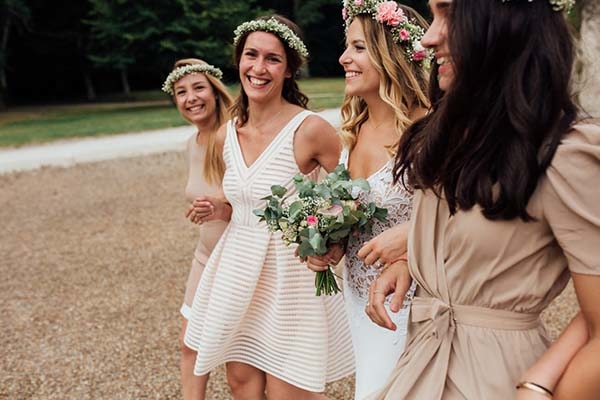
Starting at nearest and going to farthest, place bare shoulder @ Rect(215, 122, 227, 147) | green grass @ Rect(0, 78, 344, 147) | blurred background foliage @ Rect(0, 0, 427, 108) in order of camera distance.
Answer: bare shoulder @ Rect(215, 122, 227, 147) < green grass @ Rect(0, 78, 344, 147) < blurred background foliage @ Rect(0, 0, 427, 108)

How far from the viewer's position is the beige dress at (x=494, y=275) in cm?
145

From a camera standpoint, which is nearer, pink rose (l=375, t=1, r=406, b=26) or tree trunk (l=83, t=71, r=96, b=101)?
pink rose (l=375, t=1, r=406, b=26)

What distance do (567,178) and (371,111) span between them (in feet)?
5.39

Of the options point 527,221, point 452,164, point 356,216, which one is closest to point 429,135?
point 452,164

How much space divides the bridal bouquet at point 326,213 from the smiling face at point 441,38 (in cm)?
85

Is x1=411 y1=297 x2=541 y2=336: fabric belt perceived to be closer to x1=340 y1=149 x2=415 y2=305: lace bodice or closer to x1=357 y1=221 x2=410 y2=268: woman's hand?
x1=357 y1=221 x2=410 y2=268: woman's hand

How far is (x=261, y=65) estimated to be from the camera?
11.0 feet

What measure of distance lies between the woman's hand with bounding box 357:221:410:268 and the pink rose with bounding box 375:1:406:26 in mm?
1023

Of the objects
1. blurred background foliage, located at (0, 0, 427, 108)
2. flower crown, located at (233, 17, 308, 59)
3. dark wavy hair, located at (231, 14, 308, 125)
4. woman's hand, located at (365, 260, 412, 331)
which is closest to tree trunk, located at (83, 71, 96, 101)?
blurred background foliage, located at (0, 0, 427, 108)

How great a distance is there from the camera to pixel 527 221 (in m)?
1.53

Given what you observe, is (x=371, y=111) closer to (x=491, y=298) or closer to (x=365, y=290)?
(x=365, y=290)

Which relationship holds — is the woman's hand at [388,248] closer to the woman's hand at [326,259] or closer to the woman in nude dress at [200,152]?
the woman's hand at [326,259]

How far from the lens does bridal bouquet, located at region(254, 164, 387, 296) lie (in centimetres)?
251

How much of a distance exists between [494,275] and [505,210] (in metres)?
0.18
